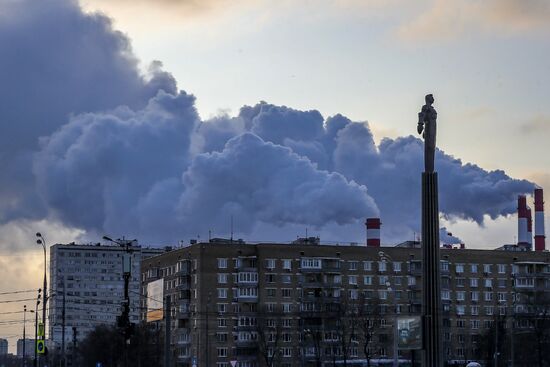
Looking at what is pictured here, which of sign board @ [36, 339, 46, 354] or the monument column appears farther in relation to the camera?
sign board @ [36, 339, 46, 354]

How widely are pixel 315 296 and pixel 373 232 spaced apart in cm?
1813

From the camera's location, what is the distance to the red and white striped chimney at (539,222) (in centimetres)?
17375

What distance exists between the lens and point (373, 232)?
16750 cm

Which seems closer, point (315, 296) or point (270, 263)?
point (270, 263)

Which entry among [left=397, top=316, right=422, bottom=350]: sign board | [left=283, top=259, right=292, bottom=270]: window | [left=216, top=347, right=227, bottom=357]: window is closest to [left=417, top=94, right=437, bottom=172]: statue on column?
[left=397, top=316, right=422, bottom=350]: sign board

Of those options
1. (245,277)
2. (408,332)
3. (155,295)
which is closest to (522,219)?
(245,277)

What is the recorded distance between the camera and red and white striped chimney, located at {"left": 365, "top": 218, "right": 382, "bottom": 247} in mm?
166500

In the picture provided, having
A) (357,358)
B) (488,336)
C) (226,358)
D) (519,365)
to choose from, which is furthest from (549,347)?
(226,358)

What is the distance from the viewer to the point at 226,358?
487ft

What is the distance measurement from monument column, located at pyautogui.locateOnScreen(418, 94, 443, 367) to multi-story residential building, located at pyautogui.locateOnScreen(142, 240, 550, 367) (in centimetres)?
9123

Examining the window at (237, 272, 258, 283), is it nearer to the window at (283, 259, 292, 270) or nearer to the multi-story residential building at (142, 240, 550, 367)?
the multi-story residential building at (142, 240, 550, 367)

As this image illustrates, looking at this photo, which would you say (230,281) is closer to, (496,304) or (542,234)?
(496,304)

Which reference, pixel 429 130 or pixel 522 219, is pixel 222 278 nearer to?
pixel 522 219

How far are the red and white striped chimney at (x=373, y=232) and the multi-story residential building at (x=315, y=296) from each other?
6.46 meters
